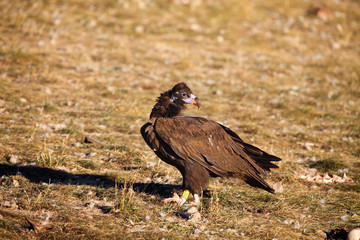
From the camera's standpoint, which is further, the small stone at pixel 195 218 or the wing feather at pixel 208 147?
the wing feather at pixel 208 147

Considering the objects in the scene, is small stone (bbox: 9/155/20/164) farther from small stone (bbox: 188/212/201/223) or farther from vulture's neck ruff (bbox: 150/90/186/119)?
small stone (bbox: 188/212/201/223)

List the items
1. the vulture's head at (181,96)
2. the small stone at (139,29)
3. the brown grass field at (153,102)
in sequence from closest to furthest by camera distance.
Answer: the brown grass field at (153,102)
the vulture's head at (181,96)
the small stone at (139,29)

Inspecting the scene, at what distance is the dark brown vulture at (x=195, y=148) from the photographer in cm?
684

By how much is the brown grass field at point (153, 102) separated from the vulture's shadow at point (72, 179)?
37 millimetres

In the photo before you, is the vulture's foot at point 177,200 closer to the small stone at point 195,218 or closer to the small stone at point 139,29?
the small stone at point 195,218

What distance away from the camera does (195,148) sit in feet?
22.7

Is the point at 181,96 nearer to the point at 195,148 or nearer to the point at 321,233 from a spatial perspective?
the point at 195,148

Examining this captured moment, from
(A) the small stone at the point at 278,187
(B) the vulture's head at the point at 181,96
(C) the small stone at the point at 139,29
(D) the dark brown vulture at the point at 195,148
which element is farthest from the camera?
(C) the small stone at the point at 139,29

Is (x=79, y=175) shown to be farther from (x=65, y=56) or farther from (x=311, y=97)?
(x=311, y=97)

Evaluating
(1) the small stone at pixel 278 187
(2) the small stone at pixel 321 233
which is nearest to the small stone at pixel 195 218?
(2) the small stone at pixel 321 233

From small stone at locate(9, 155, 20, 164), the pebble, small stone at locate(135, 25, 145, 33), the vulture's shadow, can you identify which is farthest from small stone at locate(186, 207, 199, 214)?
small stone at locate(135, 25, 145, 33)

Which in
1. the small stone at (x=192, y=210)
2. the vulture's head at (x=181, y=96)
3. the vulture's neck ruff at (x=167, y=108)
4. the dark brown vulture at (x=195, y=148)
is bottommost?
the small stone at (x=192, y=210)

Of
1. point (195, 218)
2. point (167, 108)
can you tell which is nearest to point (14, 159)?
point (167, 108)

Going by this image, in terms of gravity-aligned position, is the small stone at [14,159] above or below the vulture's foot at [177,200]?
above
